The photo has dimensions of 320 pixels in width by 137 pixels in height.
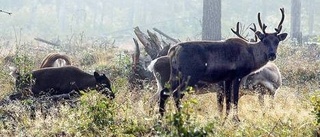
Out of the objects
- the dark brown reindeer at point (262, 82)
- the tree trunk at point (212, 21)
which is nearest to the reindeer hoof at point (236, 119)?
the dark brown reindeer at point (262, 82)

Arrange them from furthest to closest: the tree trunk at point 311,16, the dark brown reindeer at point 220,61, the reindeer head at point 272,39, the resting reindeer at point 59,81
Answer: the tree trunk at point 311,16
the reindeer head at point 272,39
the resting reindeer at point 59,81
the dark brown reindeer at point 220,61

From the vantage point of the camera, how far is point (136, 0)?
61812 mm

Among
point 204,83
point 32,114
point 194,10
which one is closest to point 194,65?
point 204,83

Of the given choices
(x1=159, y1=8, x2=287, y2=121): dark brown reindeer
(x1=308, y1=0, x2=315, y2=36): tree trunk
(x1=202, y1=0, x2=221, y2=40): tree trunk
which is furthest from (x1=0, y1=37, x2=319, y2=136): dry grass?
(x1=308, y1=0, x2=315, y2=36): tree trunk

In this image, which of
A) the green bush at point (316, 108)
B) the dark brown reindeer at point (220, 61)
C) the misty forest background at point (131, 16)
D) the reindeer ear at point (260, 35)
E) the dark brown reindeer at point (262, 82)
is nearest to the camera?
the green bush at point (316, 108)

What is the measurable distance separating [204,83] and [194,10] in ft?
153

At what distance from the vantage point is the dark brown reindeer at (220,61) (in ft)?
28.5

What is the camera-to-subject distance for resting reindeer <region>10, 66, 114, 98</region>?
909cm

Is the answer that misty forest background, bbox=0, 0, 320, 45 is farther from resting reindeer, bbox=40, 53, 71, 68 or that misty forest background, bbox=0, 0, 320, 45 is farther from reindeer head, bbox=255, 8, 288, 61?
reindeer head, bbox=255, 8, 288, 61

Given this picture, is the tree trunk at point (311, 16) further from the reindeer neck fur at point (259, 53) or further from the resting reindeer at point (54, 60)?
the reindeer neck fur at point (259, 53)

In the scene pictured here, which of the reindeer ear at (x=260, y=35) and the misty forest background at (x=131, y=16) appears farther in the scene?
the misty forest background at (x=131, y=16)

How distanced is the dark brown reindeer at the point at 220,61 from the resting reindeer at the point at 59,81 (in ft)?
4.13

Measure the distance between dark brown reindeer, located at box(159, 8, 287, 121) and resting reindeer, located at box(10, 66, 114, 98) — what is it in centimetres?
126

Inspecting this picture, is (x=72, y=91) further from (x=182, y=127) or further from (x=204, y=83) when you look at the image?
(x=182, y=127)
